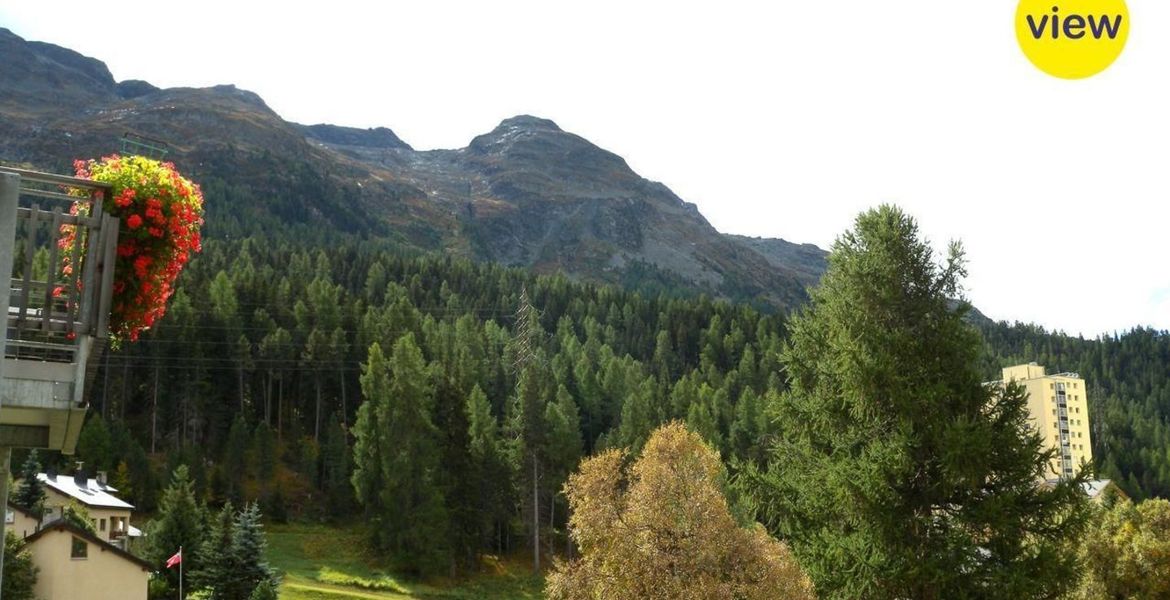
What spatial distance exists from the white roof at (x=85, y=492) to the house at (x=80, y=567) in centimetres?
1250

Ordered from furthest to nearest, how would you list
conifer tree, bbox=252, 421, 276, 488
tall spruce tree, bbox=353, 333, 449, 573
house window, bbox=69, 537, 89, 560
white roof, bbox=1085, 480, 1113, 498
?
conifer tree, bbox=252, 421, 276, 488 < tall spruce tree, bbox=353, 333, 449, 573 < house window, bbox=69, 537, 89, 560 < white roof, bbox=1085, 480, 1113, 498

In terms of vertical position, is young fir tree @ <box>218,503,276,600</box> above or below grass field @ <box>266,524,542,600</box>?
above

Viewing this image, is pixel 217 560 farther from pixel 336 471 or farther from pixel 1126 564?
pixel 1126 564

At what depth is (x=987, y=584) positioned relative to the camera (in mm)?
21812

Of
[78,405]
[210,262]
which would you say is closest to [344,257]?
[210,262]

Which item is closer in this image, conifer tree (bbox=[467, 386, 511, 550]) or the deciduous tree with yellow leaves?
the deciduous tree with yellow leaves

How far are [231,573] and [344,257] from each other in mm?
116717

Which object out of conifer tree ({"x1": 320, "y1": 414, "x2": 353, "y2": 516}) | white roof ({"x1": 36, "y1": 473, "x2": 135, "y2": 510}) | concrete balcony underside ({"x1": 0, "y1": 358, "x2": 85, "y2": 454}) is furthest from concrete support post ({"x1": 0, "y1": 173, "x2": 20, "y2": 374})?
conifer tree ({"x1": 320, "y1": 414, "x2": 353, "y2": 516})

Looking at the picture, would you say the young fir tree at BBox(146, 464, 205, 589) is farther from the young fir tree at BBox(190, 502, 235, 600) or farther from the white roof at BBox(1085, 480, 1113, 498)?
the white roof at BBox(1085, 480, 1113, 498)

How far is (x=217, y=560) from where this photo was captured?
49844 mm

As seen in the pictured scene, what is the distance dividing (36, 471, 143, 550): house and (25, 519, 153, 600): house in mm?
8684

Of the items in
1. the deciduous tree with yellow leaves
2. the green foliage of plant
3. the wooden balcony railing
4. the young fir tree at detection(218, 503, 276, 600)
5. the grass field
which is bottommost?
the grass field

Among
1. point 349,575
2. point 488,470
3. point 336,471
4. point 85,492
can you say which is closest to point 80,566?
point 85,492

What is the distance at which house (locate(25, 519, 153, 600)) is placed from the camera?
44.8 metres
